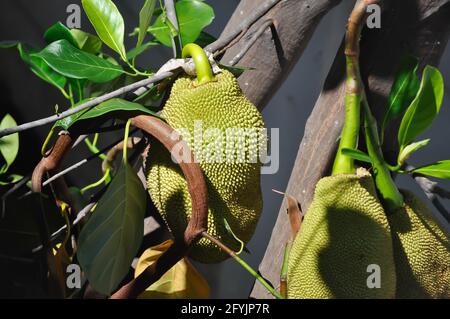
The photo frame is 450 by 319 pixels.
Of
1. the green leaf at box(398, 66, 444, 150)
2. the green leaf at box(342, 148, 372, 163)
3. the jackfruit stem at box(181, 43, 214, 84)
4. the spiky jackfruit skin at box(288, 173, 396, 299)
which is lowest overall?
the spiky jackfruit skin at box(288, 173, 396, 299)

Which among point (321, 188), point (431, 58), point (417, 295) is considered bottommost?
point (417, 295)

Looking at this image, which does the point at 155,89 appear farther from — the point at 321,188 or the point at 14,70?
the point at 14,70

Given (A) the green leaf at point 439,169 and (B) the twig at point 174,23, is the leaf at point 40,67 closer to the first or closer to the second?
(B) the twig at point 174,23

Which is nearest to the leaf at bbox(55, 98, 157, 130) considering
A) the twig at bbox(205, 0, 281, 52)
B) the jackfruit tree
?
the jackfruit tree

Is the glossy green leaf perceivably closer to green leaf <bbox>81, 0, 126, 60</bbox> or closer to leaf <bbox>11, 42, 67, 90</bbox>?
leaf <bbox>11, 42, 67, 90</bbox>

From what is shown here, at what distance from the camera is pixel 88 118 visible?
1.69 feet

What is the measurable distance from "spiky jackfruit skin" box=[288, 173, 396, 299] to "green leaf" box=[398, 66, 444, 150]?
6cm

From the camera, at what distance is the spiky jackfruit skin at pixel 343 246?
541mm

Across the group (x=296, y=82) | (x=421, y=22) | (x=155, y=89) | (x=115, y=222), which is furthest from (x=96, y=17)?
(x=296, y=82)

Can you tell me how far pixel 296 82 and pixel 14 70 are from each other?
0.52 meters

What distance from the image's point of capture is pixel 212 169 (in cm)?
49

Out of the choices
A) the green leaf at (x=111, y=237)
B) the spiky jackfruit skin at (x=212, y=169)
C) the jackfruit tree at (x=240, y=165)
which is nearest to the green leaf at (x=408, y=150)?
the jackfruit tree at (x=240, y=165)

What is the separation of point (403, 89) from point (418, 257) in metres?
0.17

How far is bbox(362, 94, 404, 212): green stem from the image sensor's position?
0.58 m
